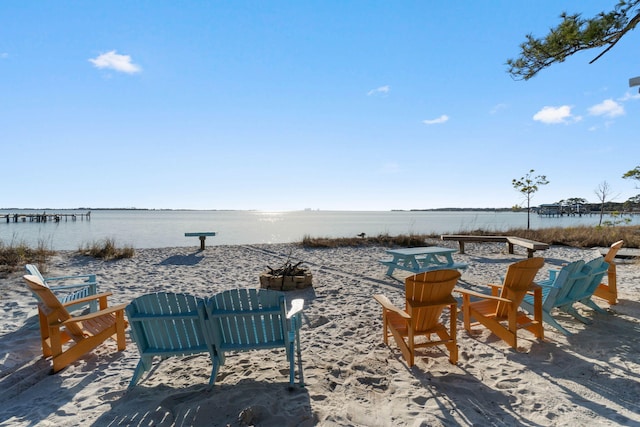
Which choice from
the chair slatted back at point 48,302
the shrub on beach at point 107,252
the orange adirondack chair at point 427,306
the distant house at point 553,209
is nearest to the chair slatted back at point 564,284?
the orange adirondack chair at point 427,306

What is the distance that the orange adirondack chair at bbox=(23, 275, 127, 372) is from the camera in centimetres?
291

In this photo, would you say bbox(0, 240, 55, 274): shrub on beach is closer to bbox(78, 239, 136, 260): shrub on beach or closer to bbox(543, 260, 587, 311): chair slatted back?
bbox(78, 239, 136, 260): shrub on beach

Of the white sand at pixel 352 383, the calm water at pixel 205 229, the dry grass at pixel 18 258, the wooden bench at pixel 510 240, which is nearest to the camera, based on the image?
the white sand at pixel 352 383

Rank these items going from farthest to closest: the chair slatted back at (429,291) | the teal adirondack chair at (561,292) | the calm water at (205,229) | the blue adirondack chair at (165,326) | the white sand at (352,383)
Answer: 1. the calm water at (205,229)
2. the teal adirondack chair at (561,292)
3. the chair slatted back at (429,291)
4. the blue adirondack chair at (165,326)
5. the white sand at (352,383)

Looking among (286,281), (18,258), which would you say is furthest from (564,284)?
(18,258)

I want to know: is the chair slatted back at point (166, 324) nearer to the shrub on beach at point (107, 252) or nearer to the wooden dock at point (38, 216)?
the shrub on beach at point (107, 252)

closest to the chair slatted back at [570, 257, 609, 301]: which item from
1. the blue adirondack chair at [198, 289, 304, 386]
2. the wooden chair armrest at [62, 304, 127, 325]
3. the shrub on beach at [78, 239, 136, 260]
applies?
the blue adirondack chair at [198, 289, 304, 386]

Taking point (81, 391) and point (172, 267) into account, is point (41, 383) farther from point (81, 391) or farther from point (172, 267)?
point (172, 267)

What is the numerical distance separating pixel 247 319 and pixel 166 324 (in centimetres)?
60

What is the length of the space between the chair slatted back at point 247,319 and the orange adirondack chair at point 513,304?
193cm

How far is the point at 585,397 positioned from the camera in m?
2.46

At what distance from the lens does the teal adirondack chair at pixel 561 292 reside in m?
3.48

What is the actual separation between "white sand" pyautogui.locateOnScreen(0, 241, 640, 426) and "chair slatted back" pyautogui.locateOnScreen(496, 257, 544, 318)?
1.60ft

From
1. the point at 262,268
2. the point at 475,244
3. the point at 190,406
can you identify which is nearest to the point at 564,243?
the point at 475,244
